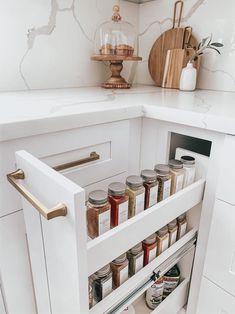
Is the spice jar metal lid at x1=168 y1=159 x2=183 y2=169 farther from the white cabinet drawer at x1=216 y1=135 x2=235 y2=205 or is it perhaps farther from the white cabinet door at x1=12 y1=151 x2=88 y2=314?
the white cabinet door at x1=12 y1=151 x2=88 y2=314

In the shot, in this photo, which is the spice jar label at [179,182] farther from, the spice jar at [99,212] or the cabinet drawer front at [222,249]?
the spice jar at [99,212]

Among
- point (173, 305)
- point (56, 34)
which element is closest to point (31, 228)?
point (173, 305)

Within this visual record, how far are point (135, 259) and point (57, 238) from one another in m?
0.31

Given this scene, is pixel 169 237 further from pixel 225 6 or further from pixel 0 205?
pixel 225 6

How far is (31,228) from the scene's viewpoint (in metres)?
0.53

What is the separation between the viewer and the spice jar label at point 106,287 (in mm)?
597

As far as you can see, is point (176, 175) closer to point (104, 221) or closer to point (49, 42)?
point (104, 221)

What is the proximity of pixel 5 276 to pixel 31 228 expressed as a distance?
0.60ft

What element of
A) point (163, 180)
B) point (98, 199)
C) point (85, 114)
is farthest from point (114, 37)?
point (98, 199)

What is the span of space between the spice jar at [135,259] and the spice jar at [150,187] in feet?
0.47

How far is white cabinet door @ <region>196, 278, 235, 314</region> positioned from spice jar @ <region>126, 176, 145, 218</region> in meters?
0.41

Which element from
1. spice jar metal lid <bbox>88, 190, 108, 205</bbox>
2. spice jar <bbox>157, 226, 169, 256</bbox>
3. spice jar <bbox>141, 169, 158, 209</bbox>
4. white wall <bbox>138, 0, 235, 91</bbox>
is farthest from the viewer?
white wall <bbox>138, 0, 235, 91</bbox>

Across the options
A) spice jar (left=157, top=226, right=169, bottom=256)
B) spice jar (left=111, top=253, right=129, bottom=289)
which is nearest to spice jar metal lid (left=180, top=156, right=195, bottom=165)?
spice jar (left=157, top=226, right=169, bottom=256)

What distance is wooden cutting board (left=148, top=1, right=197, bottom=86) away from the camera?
117 cm
